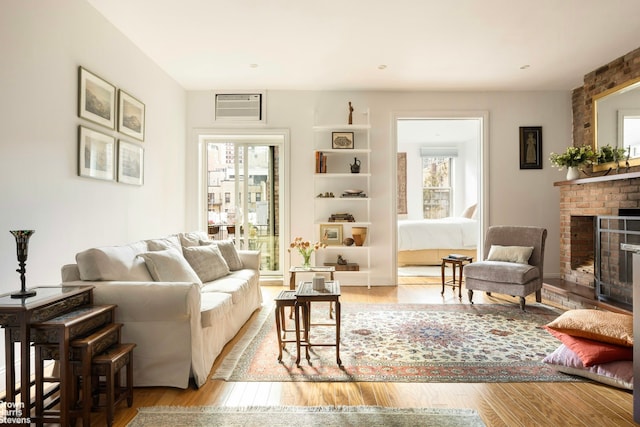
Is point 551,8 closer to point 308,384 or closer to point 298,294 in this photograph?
point 298,294

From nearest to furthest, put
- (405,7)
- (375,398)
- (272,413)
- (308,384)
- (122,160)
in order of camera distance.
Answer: (272,413) → (375,398) → (308,384) → (405,7) → (122,160)

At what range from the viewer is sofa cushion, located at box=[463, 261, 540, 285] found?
409cm

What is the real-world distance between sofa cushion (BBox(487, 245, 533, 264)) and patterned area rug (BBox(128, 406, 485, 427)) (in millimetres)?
2786

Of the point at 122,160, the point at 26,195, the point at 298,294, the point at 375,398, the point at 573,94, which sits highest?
the point at 573,94

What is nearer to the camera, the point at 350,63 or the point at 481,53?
the point at 481,53

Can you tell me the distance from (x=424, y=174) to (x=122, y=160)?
760 cm

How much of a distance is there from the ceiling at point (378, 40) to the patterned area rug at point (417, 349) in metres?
2.82

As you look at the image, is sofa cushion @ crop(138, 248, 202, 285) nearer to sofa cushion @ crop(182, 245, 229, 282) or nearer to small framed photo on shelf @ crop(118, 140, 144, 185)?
sofa cushion @ crop(182, 245, 229, 282)

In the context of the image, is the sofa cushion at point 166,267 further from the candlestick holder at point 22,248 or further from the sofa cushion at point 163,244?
the candlestick holder at point 22,248

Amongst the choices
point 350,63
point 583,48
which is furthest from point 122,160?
point 583,48

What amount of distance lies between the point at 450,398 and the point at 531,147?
4480 millimetres

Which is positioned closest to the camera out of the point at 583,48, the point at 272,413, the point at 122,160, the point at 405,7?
the point at 272,413

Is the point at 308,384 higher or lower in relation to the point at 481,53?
lower

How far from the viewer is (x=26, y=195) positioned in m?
2.57
